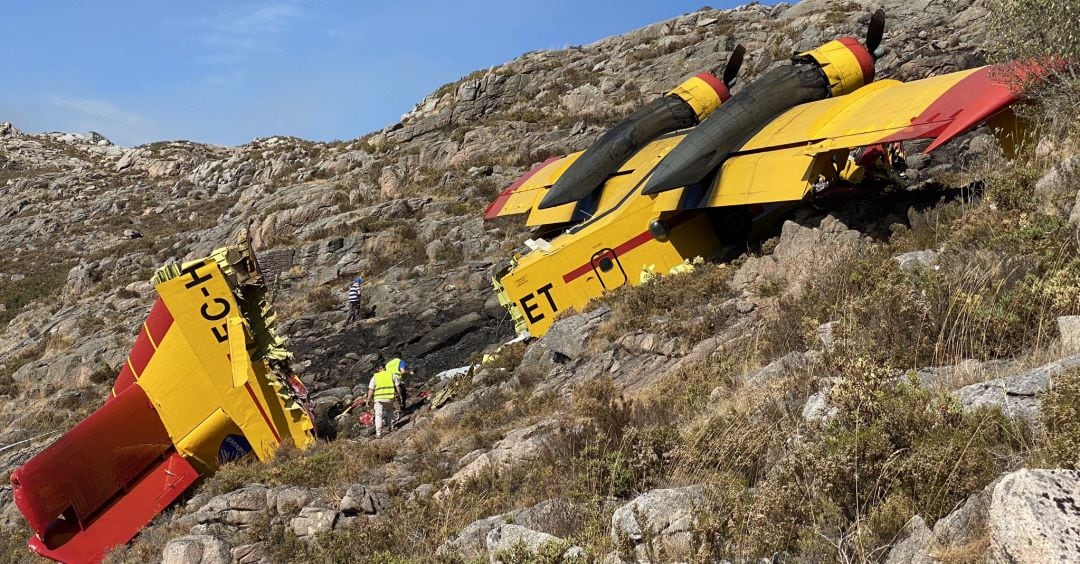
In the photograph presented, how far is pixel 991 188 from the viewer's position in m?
9.46

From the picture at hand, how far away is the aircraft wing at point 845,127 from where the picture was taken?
10.6 metres

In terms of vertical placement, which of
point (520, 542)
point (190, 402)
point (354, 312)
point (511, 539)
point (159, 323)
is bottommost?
point (511, 539)

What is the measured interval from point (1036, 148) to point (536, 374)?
8.45m

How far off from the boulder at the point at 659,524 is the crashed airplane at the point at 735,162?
7977 millimetres

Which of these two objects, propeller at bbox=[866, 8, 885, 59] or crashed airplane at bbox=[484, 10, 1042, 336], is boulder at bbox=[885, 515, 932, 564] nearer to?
crashed airplane at bbox=[484, 10, 1042, 336]

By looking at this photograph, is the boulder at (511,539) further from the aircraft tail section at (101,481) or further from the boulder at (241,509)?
the aircraft tail section at (101,481)

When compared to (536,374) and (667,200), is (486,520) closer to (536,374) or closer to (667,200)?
(536,374)

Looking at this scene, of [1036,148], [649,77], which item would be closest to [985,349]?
[1036,148]

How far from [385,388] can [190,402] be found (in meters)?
3.19

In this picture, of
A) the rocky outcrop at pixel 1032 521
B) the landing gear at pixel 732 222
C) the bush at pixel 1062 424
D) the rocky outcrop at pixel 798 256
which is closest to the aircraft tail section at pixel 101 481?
the rocky outcrop at pixel 798 256

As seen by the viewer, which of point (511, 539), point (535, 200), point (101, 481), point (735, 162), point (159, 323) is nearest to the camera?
point (511, 539)

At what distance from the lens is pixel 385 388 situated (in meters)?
12.8

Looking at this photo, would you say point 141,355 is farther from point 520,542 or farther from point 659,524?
point 659,524

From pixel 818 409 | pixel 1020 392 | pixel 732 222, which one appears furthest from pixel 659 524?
pixel 732 222
